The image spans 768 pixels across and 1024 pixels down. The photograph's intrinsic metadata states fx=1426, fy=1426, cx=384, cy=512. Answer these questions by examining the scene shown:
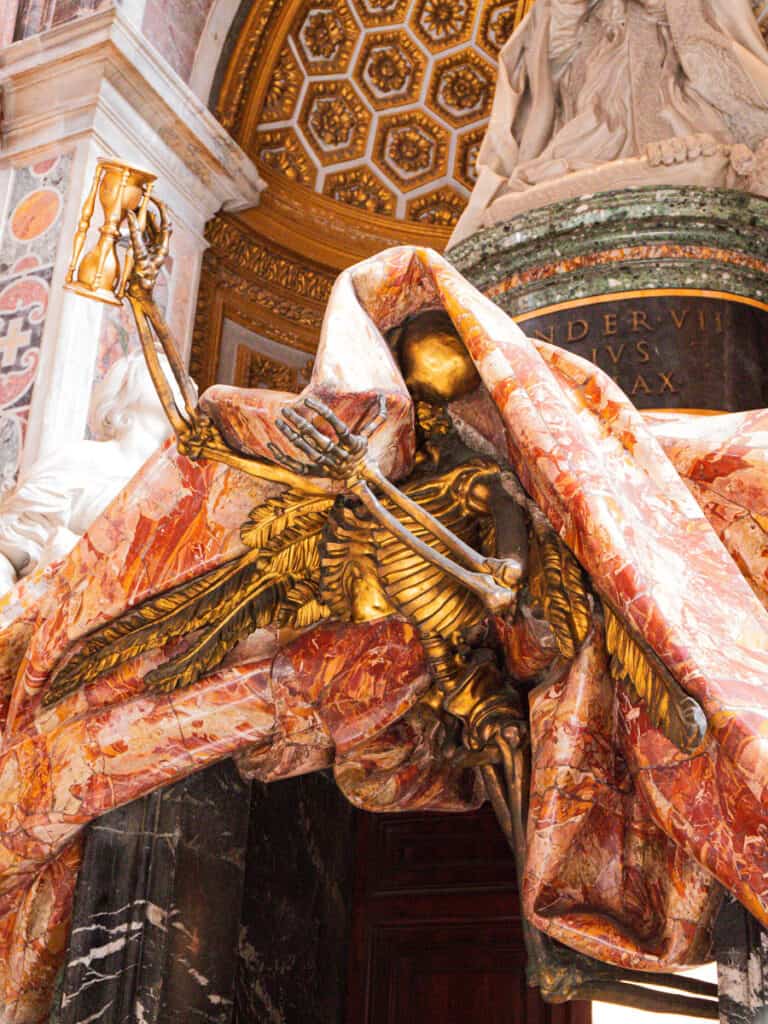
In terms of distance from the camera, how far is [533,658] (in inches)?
94.8

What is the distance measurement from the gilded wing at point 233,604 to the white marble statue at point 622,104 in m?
1.58

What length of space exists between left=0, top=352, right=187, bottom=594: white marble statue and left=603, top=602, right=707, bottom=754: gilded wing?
5.96 ft

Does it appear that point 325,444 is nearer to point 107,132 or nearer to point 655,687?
point 655,687

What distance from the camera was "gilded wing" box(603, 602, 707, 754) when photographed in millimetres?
1904

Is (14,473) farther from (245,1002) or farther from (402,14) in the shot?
(402,14)

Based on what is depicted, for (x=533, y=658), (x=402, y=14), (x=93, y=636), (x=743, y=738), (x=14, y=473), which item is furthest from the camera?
(x=402, y=14)

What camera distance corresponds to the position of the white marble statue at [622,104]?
12.4 feet

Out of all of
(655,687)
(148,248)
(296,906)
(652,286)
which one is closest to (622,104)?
(652,286)

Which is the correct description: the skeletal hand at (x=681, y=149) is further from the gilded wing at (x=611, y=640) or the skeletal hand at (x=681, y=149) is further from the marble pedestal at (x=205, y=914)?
the marble pedestal at (x=205, y=914)

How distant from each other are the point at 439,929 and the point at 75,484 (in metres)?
1.53

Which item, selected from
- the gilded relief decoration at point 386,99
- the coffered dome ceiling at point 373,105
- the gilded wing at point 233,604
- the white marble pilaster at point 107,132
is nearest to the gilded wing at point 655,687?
the gilded wing at point 233,604

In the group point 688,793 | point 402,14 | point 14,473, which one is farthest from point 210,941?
point 402,14

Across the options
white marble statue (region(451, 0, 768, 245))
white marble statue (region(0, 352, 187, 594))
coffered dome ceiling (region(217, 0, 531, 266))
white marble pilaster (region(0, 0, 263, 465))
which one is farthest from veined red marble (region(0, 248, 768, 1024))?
coffered dome ceiling (region(217, 0, 531, 266))

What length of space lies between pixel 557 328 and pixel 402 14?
3491mm
